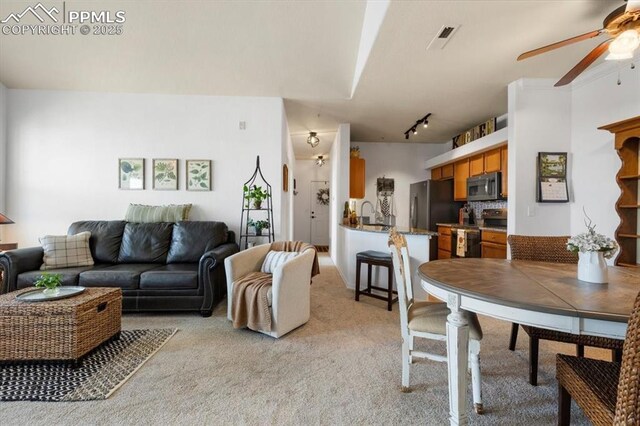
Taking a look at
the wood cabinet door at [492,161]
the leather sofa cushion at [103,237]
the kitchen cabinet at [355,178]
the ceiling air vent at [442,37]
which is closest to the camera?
the ceiling air vent at [442,37]

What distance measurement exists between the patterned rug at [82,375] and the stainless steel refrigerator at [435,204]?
4.69 m

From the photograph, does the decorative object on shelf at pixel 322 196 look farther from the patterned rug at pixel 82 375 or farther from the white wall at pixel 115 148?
the patterned rug at pixel 82 375

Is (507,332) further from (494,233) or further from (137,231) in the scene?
(137,231)

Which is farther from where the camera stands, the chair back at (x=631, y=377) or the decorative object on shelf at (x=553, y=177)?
the decorative object on shelf at (x=553, y=177)

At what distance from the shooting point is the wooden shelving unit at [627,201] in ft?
8.52

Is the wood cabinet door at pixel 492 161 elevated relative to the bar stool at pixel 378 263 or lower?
elevated

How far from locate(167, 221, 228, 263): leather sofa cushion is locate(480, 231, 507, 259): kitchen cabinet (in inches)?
141

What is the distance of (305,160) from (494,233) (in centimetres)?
597

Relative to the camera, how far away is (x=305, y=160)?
8.71m

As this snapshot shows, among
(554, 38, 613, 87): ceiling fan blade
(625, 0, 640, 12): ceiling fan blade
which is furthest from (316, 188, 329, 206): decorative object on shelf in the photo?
(625, 0, 640, 12): ceiling fan blade

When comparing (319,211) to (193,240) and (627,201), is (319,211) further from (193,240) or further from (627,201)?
(627,201)

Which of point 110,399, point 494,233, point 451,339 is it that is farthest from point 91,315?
point 494,233

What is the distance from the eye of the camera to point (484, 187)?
173 inches

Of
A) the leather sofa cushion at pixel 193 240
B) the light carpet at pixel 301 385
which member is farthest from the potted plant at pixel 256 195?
the light carpet at pixel 301 385
